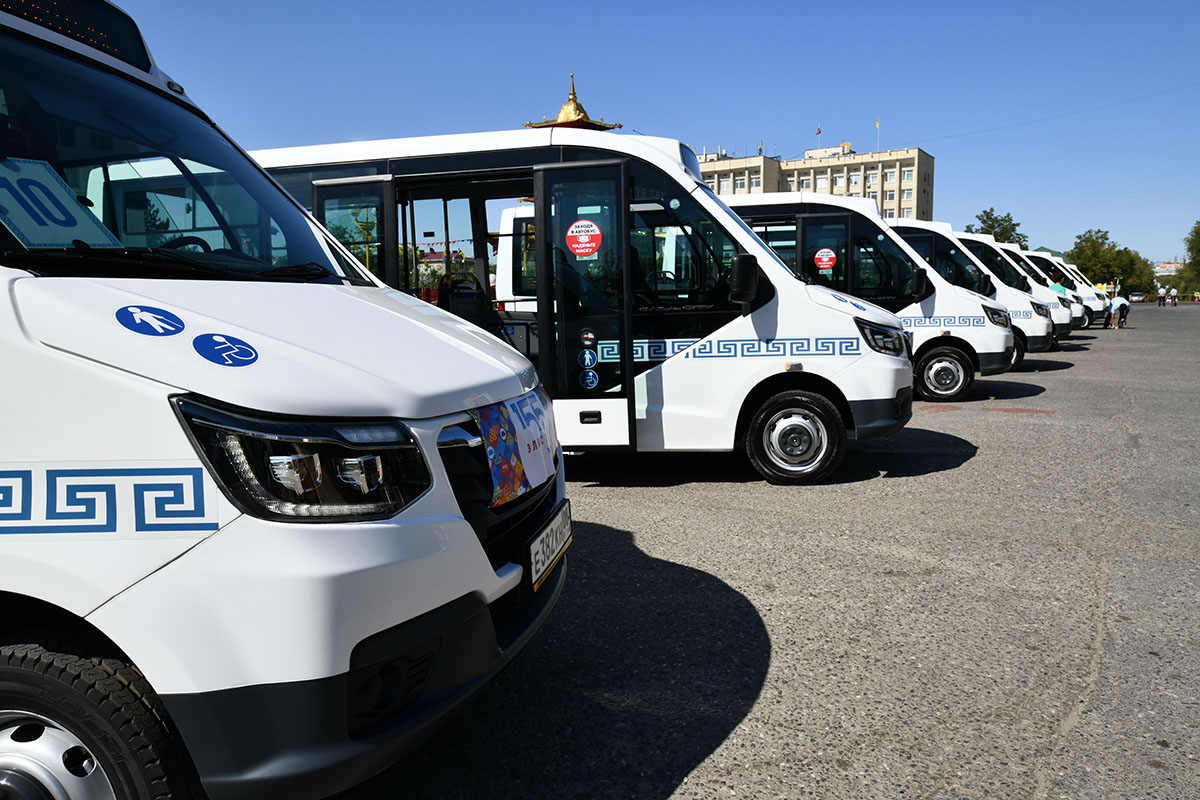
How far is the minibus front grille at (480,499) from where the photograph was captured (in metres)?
2.17

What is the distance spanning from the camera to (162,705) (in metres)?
1.88

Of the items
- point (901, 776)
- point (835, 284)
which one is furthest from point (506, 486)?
point (835, 284)

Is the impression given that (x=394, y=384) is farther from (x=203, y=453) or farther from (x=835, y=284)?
(x=835, y=284)

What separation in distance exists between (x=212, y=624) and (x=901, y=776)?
2.04m

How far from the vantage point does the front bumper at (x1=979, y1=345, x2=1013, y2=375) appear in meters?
12.2

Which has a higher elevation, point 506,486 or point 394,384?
point 394,384

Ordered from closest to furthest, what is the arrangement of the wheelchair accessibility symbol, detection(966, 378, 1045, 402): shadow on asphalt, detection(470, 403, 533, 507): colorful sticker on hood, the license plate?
the wheelchair accessibility symbol, detection(470, 403, 533, 507): colorful sticker on hood, the license plate, detection(966, 378, 1045, 402): shadow on asphalt

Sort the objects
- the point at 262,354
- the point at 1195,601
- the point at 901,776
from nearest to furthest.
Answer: the point at 262,354 → the point at 901,776 → the point at 1195,601

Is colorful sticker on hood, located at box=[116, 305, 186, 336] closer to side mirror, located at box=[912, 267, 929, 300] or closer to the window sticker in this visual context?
the window sticker

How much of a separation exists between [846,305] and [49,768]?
19.1 ft

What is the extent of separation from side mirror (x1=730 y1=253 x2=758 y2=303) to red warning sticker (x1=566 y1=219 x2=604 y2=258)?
105cm

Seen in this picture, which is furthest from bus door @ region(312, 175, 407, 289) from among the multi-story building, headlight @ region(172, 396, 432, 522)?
the multi-story building

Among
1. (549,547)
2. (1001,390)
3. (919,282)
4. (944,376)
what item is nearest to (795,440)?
(549,547)

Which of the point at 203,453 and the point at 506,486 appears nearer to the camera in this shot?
the point at 203,453
